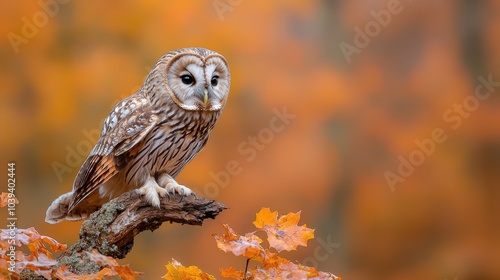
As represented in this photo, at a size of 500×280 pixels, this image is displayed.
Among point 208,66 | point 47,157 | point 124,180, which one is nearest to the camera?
point 208,66

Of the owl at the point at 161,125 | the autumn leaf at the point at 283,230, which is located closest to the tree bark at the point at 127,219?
the owl at the point at 161,125

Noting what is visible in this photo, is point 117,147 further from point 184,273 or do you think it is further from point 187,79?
point 184,273

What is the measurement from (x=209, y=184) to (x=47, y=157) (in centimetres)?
71

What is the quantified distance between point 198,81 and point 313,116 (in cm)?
128

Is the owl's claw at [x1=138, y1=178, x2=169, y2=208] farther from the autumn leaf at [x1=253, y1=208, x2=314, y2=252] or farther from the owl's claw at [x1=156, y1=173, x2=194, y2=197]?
the autumn leaf at [x1=253, y1=208, x2=314, y2=252]

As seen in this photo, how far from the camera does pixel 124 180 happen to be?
1749mm

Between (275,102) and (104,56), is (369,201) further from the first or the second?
(104,56)

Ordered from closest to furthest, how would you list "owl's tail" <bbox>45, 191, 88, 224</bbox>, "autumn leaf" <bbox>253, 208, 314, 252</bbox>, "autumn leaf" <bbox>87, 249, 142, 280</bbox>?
1. "autumn leaf" <bbox>87, 249, 142, 280</bbox>
2. "autumn leaf" <bbox>253, 208, 314, 252</bbox>
3. "owl's tail" <bbox>45, 191, 88, 224</bbox>

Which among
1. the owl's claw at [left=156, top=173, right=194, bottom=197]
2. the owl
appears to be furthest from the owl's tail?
the owl's claw at [left=156, top=173, right=194, bottom=197]

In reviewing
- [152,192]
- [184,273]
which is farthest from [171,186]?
[184,273]

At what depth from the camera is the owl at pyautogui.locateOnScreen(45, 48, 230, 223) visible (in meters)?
1.64

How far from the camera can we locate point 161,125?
1.67m

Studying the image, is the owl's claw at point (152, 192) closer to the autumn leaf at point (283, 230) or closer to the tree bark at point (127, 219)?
the tree bark at point (127, 219)

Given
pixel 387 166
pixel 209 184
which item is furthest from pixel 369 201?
pixel 209 184
